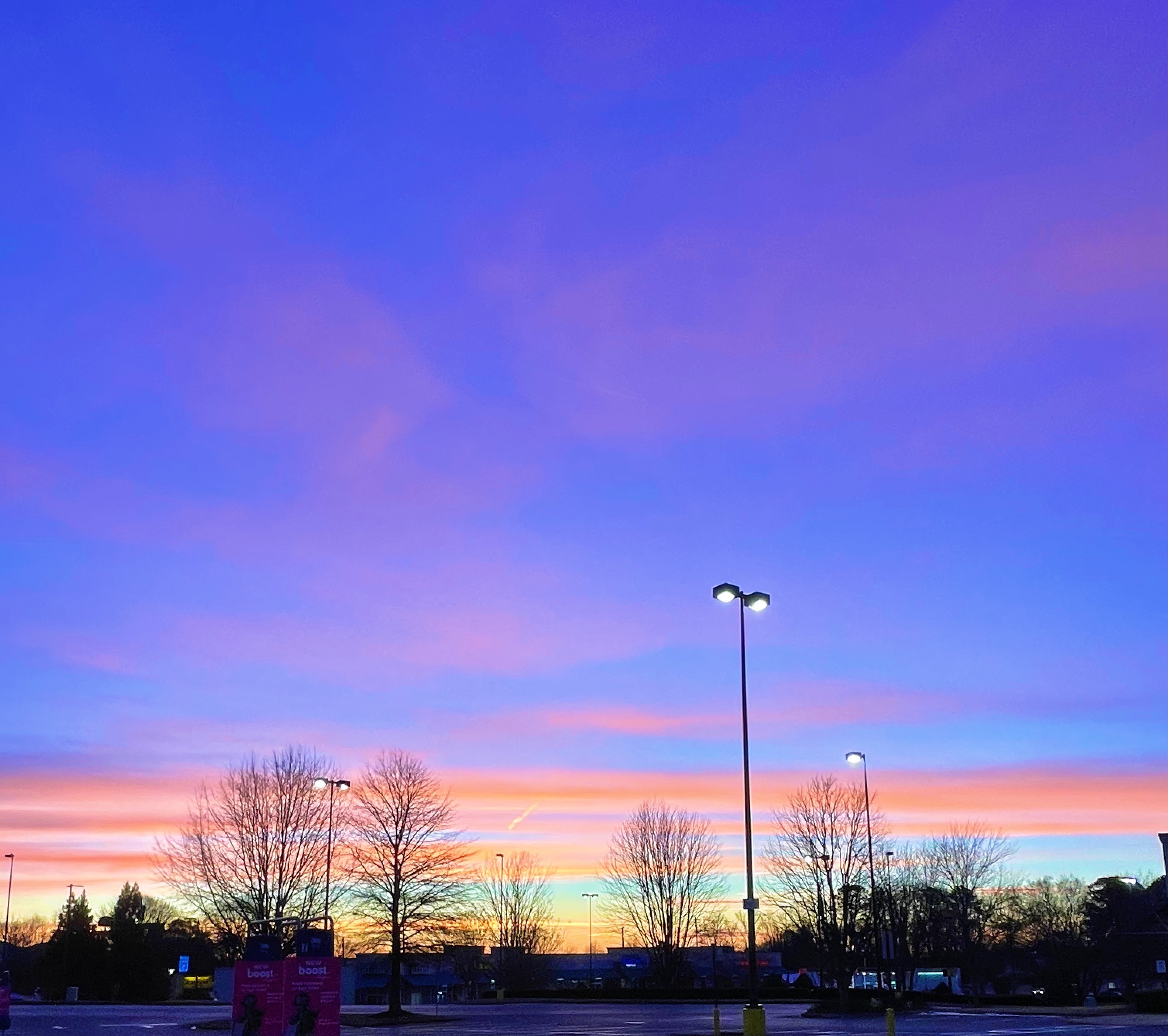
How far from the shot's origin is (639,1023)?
49594 mm

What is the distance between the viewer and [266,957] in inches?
1033

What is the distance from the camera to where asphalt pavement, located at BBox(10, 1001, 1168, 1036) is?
40125 millimetres

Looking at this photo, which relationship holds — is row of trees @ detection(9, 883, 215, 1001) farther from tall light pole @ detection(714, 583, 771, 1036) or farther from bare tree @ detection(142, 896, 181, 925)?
tall light pole @ detection(714, 583, 771, 1036)

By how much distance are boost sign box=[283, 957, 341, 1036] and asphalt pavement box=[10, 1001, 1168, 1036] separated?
54.6 feet

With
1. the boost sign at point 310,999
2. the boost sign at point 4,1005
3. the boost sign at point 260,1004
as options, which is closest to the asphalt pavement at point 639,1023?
the boost sign at point 4,1005

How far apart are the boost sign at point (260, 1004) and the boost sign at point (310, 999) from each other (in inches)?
5.4

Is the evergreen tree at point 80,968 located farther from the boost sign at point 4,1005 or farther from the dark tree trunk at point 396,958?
the boost sign at point 4,1005

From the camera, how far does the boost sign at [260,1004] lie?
25.2 metres

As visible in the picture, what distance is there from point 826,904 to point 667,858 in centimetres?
2379

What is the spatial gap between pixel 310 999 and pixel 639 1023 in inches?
1085

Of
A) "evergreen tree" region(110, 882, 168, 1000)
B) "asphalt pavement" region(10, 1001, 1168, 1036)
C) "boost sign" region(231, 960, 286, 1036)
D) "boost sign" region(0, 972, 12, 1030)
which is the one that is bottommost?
"evergreen tree" region(110, 882, 168, 1000)

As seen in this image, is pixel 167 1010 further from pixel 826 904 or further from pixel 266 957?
pixel 266 957

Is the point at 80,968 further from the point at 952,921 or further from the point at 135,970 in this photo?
the point at 952,921

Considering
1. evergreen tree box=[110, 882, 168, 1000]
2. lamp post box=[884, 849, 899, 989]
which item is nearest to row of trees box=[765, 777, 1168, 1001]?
lamp post box=[884, 849, 899, 989]
